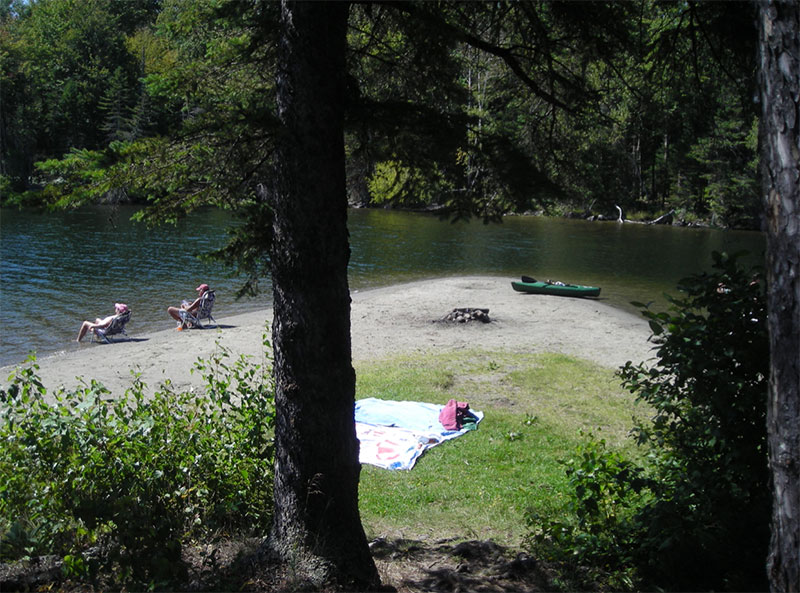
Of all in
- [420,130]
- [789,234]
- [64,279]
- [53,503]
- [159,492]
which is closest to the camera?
[789,234]

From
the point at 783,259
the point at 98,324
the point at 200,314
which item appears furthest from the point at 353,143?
the point at 200,314

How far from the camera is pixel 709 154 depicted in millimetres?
50375

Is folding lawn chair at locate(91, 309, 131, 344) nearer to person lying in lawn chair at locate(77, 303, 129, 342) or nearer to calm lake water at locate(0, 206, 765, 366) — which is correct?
person lying in lawn chair at locate(77, 303, 129, 342)

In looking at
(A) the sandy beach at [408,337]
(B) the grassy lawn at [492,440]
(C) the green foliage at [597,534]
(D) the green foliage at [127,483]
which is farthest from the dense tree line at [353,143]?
(A) the sandy beach at [408,337]

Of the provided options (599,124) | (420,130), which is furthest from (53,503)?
(599,124)

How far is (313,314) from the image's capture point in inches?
150

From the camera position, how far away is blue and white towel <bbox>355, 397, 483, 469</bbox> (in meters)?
7.83

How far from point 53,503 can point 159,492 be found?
556 millimetres

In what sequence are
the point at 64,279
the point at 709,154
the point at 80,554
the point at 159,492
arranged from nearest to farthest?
the point at 80,554 < the point at 159,492 < the point at 64,279 < the point at 709,154

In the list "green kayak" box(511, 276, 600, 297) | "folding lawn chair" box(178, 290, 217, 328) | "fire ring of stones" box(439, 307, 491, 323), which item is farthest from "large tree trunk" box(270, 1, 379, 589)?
"green kayak" box(511, 276, 600, 297)

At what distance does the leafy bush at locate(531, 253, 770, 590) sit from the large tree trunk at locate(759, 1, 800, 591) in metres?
1.11

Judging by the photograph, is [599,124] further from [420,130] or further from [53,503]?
[53,503]

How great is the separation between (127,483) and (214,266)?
77.5 feet

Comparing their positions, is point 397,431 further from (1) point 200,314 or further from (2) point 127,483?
(1) point 200,314
